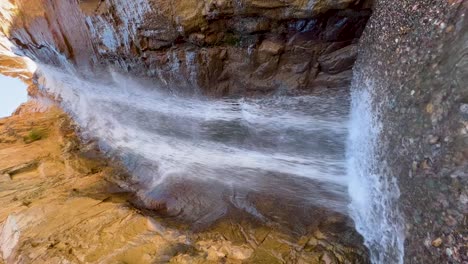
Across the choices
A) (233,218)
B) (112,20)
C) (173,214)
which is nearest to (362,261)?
(233,218)

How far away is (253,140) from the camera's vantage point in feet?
12.7

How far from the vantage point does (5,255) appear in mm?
2965

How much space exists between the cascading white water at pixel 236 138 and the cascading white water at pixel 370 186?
0.53 feet

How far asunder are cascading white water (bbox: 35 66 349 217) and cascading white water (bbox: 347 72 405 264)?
162 millimetres

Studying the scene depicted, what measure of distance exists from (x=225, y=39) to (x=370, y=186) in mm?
2129

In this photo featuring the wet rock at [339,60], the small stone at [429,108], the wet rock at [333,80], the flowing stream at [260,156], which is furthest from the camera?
the wet rock at [333,80]

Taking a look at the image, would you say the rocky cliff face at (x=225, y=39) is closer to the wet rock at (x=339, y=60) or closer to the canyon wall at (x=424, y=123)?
the wet rock at (x=339, y=60)

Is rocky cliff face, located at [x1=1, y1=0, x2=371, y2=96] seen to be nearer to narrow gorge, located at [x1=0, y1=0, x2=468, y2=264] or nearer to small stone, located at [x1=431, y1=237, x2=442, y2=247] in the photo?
narrow gorge, located at [x1=0, y1=0, x2=468, y2=264]

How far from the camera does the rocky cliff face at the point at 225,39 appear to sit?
113 inches

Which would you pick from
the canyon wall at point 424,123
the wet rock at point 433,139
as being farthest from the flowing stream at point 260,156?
the wet rock at point 433,139

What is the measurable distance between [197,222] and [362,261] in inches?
64.5

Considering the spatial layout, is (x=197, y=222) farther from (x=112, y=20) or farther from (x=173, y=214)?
(x=112, y=20)

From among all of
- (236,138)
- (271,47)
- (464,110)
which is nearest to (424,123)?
(464,110)

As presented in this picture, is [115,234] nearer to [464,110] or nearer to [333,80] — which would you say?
[333,80]
